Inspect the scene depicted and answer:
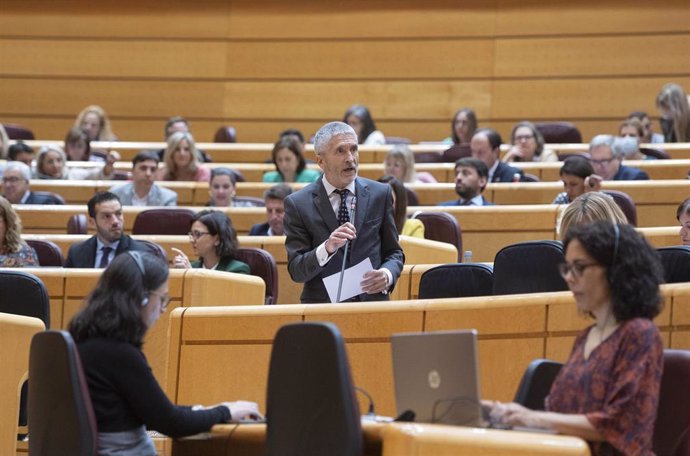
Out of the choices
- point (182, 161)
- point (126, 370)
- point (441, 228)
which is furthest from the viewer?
point (182, 161)

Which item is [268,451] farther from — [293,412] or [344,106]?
[344,106]

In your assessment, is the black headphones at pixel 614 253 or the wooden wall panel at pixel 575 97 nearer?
the black headphones at pixel 614 253

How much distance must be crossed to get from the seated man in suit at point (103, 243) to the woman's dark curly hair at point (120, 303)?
8.68ft

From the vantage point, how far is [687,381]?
2.83 m

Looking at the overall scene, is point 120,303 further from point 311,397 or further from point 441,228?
point 441,228

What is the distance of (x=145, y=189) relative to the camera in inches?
293

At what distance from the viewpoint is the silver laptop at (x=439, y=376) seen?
104 inches

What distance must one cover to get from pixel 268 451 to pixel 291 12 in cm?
835

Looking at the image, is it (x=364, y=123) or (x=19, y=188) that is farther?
(x=364, y=123)

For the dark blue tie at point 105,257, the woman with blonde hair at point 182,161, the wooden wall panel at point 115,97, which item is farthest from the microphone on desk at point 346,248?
the wooden wall panel at point 115,97

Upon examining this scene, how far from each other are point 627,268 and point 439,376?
1.61 ft

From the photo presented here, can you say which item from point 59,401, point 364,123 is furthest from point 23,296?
point 364,123

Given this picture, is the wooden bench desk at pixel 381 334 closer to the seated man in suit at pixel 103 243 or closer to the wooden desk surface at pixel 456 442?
the wooden desk surface at pixel 456 442

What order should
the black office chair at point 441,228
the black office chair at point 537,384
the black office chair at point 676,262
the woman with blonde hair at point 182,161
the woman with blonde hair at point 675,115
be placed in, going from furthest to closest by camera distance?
the woman with blonde hair at point 675,115, the woman with blonde hair at point 182,161, the black office chair at point 441,228, the black office chair at point 676,262, the black office chair at point 537,384
